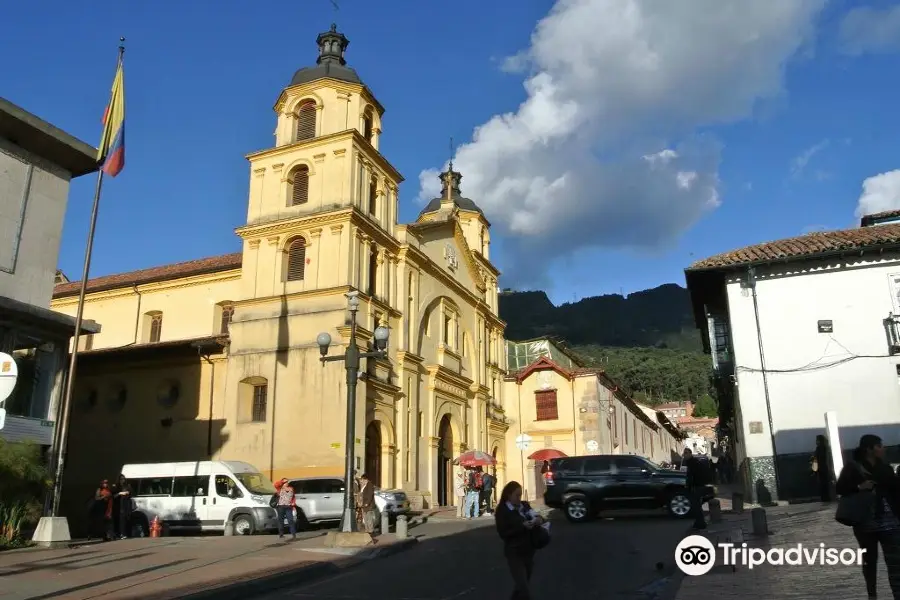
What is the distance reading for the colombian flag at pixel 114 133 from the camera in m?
18.4

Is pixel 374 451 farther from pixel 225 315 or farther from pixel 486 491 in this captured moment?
pixel 225 315

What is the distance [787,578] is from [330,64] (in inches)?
1119

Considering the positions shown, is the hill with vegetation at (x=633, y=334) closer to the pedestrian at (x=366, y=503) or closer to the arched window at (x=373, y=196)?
the arched window at (x=373, y=196)

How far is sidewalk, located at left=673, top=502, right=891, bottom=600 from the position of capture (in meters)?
8.31

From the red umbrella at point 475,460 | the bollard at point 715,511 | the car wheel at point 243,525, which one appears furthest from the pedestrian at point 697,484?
the red umbrella at point 475,460

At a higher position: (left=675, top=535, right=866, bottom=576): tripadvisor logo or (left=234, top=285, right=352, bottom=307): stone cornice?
(left=234, top=285, right=352, bottom=307): stone cornice

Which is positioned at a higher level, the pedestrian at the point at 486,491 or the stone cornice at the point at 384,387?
the stone cornice at the point at 384,387

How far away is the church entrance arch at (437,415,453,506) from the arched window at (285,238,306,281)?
9935 millimetres

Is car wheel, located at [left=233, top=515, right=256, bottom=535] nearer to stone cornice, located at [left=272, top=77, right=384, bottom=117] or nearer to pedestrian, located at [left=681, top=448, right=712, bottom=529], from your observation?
pedestrian, located at [left=681, top=448, right=712, bottom=529]

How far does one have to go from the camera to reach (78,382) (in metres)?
33.5

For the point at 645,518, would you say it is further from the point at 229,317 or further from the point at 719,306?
the point at 229,317

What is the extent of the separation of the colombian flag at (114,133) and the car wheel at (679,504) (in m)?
16.8

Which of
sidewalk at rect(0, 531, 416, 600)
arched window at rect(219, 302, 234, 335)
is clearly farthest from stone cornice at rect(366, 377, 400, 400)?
sidewalk at rect(0, 531, 416, 600)

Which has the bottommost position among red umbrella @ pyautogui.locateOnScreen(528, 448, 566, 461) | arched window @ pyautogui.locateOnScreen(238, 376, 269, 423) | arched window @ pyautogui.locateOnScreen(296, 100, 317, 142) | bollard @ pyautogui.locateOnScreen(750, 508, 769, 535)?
bollard @ pyautogui.locateOnScreen(750, 508, 769, 535)
